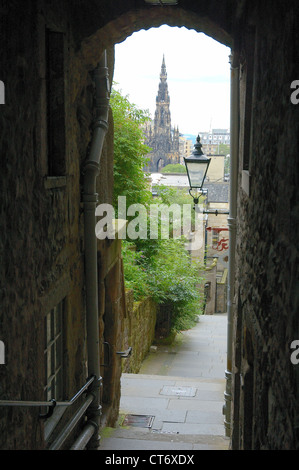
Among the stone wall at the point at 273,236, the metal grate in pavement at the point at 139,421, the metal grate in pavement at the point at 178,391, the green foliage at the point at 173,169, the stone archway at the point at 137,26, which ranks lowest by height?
the metal grate in pavement at the point at 178,391

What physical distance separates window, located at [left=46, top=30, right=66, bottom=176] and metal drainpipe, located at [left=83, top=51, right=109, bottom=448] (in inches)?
36.3

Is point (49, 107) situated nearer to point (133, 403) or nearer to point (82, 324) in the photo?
point (82, 324)

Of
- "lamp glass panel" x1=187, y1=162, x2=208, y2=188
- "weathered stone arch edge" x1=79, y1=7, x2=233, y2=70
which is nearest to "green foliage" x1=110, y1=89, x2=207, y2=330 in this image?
"lamp glass panel" x1=187, y1=162, x2=208, y2=188

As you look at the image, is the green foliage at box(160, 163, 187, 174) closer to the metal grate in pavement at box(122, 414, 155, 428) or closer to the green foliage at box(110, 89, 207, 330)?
the green foliage at box(110, 89, 207, 330)

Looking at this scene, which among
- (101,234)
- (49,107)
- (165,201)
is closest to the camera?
(49,107)

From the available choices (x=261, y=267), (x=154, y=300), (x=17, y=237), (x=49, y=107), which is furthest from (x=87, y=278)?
(x=154, y=300)

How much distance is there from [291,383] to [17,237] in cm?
210

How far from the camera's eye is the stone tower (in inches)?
3059

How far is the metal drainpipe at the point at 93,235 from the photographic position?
6246 mm

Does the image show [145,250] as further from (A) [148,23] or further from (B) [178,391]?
(A) [148,23]

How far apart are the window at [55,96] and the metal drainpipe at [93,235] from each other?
92cm

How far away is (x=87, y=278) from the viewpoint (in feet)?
21.0

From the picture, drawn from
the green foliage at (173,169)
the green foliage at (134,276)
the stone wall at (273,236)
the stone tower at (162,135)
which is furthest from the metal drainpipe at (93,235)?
the stone tower at (162,135)

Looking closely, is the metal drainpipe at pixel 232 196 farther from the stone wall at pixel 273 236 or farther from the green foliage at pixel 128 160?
the green foliage at pixel 128 160
